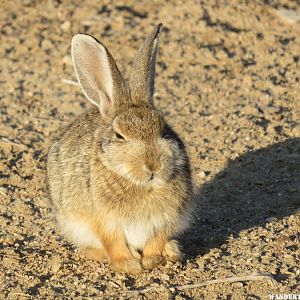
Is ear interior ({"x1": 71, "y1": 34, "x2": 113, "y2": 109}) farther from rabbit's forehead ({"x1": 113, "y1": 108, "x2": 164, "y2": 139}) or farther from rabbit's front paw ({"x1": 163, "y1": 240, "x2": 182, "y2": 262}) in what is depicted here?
rabbit's front paw ({"x1": 163, "y1": 240, "x2": 182, "y2": 262})

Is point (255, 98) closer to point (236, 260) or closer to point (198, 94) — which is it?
point (198, 94)

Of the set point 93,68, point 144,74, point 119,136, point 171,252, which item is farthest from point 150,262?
point 93,68

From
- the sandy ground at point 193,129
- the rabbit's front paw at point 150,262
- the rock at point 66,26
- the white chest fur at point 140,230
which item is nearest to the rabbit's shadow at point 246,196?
the sandy ground at point 193,129

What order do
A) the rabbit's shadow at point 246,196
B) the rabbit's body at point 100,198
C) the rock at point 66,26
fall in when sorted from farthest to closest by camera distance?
the rock at point 66,26 < the rabbit's shadow at point 246,196 < the rabbit's body at point 100,198

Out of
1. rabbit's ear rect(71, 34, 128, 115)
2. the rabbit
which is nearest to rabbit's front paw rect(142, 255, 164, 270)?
the rabbit

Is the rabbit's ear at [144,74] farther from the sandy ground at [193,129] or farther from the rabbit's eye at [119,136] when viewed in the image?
the sandy ground at [193,129]

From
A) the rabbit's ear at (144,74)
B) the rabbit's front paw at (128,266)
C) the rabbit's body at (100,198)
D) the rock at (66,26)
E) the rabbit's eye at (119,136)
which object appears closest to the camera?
the rabbit's eye at (119,136)

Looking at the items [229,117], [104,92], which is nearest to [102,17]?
[229,117]
